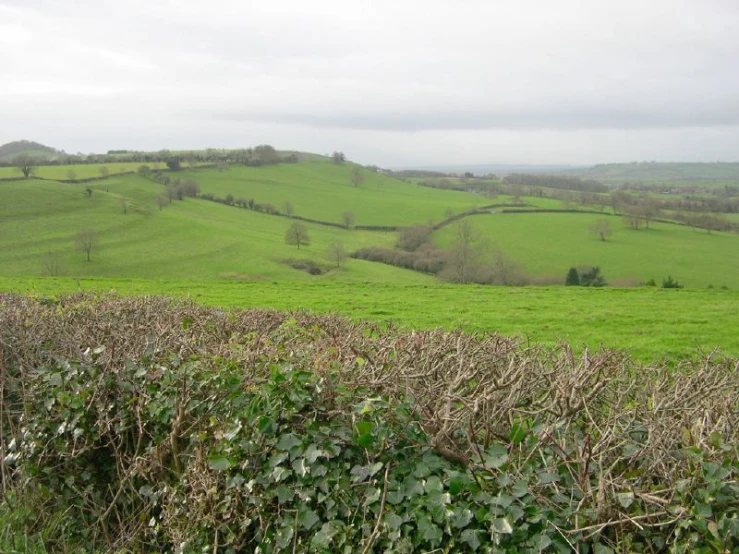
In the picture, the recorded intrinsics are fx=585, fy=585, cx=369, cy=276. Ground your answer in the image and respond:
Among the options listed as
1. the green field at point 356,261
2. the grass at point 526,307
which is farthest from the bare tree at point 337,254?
the grass at point 526,307

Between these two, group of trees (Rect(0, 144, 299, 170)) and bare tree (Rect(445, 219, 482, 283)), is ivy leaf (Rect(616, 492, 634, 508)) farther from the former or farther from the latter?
group of trees (Rect(0, 144, 299, 170))

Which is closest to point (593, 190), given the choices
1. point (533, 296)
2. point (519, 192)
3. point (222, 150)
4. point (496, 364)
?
point (519, 192)

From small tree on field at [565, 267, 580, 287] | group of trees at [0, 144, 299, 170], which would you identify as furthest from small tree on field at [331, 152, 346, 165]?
small tree on field at [565, 267, 580, 287]

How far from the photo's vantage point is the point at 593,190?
349ft

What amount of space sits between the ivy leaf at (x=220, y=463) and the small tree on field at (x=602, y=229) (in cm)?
6700

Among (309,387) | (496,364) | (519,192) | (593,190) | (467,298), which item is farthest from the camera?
(593,190)

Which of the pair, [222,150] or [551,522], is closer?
[551,522]

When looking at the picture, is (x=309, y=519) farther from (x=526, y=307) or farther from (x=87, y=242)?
(x=87, y=242)

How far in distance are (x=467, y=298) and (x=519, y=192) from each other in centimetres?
8149

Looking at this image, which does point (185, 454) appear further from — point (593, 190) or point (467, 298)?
point (593, 190)

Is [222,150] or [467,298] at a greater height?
[222,150]

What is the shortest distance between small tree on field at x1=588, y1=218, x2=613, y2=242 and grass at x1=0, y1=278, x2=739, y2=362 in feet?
145

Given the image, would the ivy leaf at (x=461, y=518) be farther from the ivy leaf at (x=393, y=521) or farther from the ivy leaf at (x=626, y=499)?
the ivy leaf at (x=626, y=499)

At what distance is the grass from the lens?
13.4 metres
